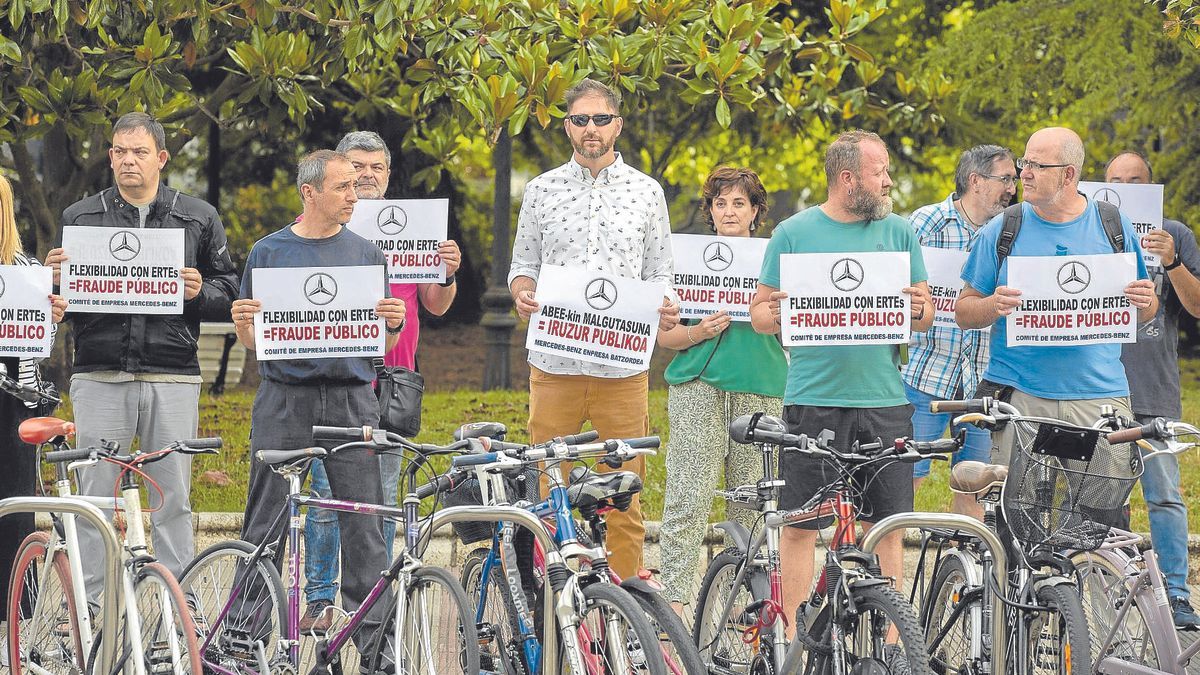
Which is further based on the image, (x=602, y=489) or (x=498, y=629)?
(x=498, y=629)

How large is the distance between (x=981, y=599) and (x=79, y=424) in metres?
3.86

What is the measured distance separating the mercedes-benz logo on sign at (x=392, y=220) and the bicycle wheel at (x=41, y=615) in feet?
7.06

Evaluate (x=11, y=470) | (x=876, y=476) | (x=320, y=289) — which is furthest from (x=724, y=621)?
(x=11, y=470)

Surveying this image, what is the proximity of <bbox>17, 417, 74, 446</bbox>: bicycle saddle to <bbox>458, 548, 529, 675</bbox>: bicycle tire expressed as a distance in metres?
1.55

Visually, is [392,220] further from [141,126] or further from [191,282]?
[141,126]

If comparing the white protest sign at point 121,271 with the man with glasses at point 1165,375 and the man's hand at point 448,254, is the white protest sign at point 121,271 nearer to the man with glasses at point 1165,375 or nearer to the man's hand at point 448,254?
the man's hand at point 448,254

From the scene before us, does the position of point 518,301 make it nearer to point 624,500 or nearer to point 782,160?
point 624,500

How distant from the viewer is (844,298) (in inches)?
249

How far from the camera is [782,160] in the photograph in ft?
74.8

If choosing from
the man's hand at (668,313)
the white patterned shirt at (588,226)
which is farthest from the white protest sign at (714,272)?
the white patterned shirt at (588,226)

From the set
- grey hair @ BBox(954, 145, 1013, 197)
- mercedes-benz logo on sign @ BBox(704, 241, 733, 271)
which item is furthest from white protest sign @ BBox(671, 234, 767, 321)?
grey hair @ BBox(954, 145, 1013, 197)

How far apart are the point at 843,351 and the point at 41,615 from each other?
3.18 meters

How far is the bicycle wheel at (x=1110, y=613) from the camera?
528 cm

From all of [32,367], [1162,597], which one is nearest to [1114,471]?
[1162,597]
